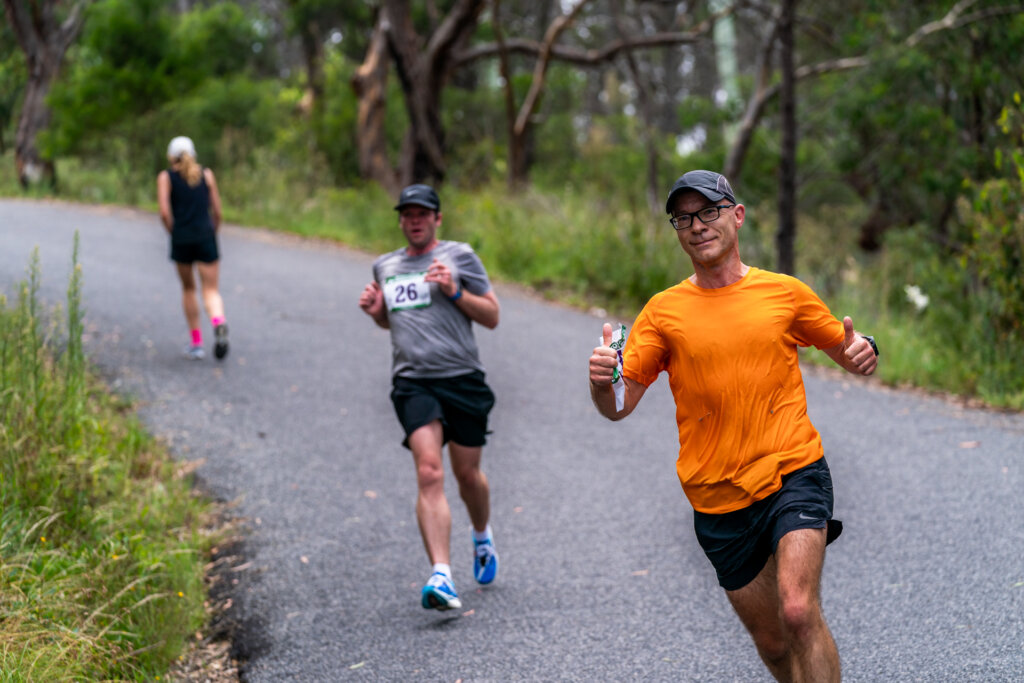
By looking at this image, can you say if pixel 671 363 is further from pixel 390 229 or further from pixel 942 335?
pixel 390 229

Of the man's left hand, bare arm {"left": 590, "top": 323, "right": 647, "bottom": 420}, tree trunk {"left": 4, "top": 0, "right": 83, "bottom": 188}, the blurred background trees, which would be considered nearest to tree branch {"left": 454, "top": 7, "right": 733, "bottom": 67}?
the blurred background trees

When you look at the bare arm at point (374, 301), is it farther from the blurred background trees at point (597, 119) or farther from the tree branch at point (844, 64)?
the tree branch at point (844, 64)

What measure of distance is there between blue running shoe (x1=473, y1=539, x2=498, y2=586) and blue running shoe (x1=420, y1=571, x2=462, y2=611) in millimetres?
584

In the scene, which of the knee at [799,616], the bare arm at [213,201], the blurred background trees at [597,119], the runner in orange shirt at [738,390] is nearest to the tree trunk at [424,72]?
the blurred background trees at [597,119]

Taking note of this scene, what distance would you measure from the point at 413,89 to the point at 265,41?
77.9 feet

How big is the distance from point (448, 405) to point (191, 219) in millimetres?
5730

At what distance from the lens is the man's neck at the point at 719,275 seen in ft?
11.6

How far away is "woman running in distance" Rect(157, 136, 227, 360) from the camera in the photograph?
10.2 m

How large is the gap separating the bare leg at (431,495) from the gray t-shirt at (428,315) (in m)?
0.32

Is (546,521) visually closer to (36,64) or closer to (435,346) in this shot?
(435,346)

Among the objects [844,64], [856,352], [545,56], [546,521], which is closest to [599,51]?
[545,56]

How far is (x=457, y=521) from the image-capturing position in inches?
270

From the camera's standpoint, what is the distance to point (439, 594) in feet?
16.3

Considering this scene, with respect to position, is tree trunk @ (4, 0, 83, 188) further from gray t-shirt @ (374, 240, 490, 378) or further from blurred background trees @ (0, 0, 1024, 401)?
gray t-shirt @ (374, 240, 490, 378)
